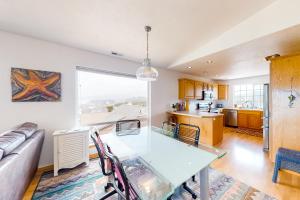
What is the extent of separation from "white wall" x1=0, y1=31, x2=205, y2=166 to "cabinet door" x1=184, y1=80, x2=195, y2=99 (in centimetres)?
268

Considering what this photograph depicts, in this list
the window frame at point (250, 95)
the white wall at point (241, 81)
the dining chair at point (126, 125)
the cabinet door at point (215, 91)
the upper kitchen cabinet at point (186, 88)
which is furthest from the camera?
the cabinet door at point (215, 91)

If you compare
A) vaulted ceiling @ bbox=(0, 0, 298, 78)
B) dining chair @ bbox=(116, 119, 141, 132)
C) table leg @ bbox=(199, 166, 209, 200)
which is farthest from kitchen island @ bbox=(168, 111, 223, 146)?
table leg @ bbox=(199, 166, 209, 200)

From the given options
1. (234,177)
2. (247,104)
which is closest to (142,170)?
(234,177)

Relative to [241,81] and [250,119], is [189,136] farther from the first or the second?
[241,81]

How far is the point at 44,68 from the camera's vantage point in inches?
92.7

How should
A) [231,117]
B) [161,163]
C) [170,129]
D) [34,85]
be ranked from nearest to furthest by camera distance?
[161,163]
[34,85]
[170,129]
[231,117]

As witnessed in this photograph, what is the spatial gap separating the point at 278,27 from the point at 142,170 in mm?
2522

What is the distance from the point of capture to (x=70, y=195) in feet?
5.77

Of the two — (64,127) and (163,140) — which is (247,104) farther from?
(64,127)

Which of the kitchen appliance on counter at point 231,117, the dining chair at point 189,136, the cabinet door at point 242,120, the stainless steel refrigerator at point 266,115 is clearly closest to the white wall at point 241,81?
the kitchen appliance on counter at point 231,117

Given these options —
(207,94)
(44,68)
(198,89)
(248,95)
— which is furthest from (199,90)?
(44,68)

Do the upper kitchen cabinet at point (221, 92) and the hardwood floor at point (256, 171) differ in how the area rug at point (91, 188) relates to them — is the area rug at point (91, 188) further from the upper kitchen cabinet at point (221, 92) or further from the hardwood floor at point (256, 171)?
the upper kitchen cabinet at point (221, 92)

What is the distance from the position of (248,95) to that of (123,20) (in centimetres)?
651

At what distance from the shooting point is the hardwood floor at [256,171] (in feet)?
5.94
